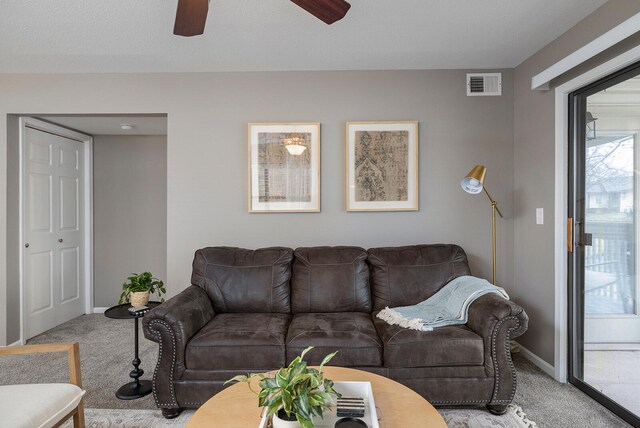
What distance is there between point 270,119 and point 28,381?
Result: 2.72 m

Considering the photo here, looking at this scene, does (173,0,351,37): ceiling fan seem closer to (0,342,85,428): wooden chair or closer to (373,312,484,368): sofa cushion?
(0,342,85,428): wooden chair

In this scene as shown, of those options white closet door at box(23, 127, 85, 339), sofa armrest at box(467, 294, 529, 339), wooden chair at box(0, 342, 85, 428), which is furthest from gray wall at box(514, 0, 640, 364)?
white closet door at box(23, 127, 85, 339)

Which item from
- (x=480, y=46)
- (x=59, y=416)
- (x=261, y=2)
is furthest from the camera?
(x=480, y=46)

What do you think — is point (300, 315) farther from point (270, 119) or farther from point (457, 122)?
point (457, 122)

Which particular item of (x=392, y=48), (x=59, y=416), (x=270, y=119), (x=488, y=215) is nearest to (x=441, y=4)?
(x=392, y=48)

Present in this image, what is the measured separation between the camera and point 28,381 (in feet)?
8.32

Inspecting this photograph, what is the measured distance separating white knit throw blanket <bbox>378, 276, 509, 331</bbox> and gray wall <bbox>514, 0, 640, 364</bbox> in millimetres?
639

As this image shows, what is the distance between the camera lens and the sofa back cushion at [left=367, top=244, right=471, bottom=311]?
2639mm

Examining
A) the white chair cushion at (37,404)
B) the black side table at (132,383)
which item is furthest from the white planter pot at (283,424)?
the black side table at (132,383)

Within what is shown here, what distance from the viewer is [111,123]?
366 cm

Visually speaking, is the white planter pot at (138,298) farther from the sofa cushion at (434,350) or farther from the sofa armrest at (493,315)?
the sofa armrest at (493,315)

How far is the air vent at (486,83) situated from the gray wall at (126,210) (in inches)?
137

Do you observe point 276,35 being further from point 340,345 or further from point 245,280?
point 340,345

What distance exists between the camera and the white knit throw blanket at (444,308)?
87.7 inches
